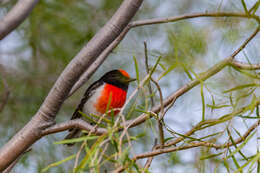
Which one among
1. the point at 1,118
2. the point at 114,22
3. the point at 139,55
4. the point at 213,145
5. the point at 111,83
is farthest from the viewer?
the point at 1,118

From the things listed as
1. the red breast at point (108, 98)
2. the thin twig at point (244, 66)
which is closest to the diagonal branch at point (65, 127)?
the thin twig at point (244, 66)

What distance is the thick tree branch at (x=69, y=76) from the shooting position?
2.08m

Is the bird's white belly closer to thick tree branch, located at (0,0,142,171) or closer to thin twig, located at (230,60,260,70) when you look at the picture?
thick tree branch, located at (0,0,142,171)

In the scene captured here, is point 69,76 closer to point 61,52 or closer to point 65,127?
point 65,127

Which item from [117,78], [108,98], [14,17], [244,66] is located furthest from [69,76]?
[117,78]

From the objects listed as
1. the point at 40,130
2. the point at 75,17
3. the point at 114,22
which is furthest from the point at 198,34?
the point at 75,17

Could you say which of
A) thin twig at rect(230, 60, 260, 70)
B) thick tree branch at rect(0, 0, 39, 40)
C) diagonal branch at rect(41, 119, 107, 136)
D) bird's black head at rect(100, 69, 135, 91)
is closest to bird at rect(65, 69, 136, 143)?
bird's black head at rect(100, 69, 135, 91)

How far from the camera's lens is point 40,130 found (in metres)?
2.22

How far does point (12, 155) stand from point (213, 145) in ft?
3.73

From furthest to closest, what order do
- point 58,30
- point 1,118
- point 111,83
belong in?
point 58,30, point 1,118, point 111,83

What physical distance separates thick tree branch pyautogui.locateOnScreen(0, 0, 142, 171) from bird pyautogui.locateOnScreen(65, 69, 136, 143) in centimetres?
141

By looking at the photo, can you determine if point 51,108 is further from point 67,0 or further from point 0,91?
point 67,0

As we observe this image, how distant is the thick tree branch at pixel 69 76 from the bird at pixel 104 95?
1412mm

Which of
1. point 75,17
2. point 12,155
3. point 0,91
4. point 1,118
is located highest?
point 75,17
